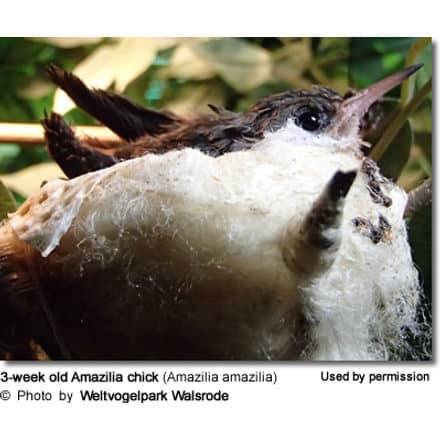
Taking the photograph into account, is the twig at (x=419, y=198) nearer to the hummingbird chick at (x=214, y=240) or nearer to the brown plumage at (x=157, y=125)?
the hummingbird chick at (x=214, y=240)

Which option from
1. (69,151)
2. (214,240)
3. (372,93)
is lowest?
(214,240)

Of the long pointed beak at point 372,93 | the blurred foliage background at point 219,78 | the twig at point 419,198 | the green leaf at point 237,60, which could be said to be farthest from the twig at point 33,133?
the twig at point 419,198

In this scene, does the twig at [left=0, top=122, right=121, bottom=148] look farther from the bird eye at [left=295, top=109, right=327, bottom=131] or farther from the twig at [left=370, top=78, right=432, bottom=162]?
the twig at [left=370, top=78, right=432, bottom=162]

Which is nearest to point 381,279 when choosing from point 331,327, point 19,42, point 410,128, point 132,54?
point 331,327

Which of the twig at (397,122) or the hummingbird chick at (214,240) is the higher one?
the twig at (397,122)

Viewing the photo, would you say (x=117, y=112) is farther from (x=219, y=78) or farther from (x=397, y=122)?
(x=397, y=122)

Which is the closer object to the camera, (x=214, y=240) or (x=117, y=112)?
(x=214, y=240)

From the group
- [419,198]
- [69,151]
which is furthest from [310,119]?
[69,151]
